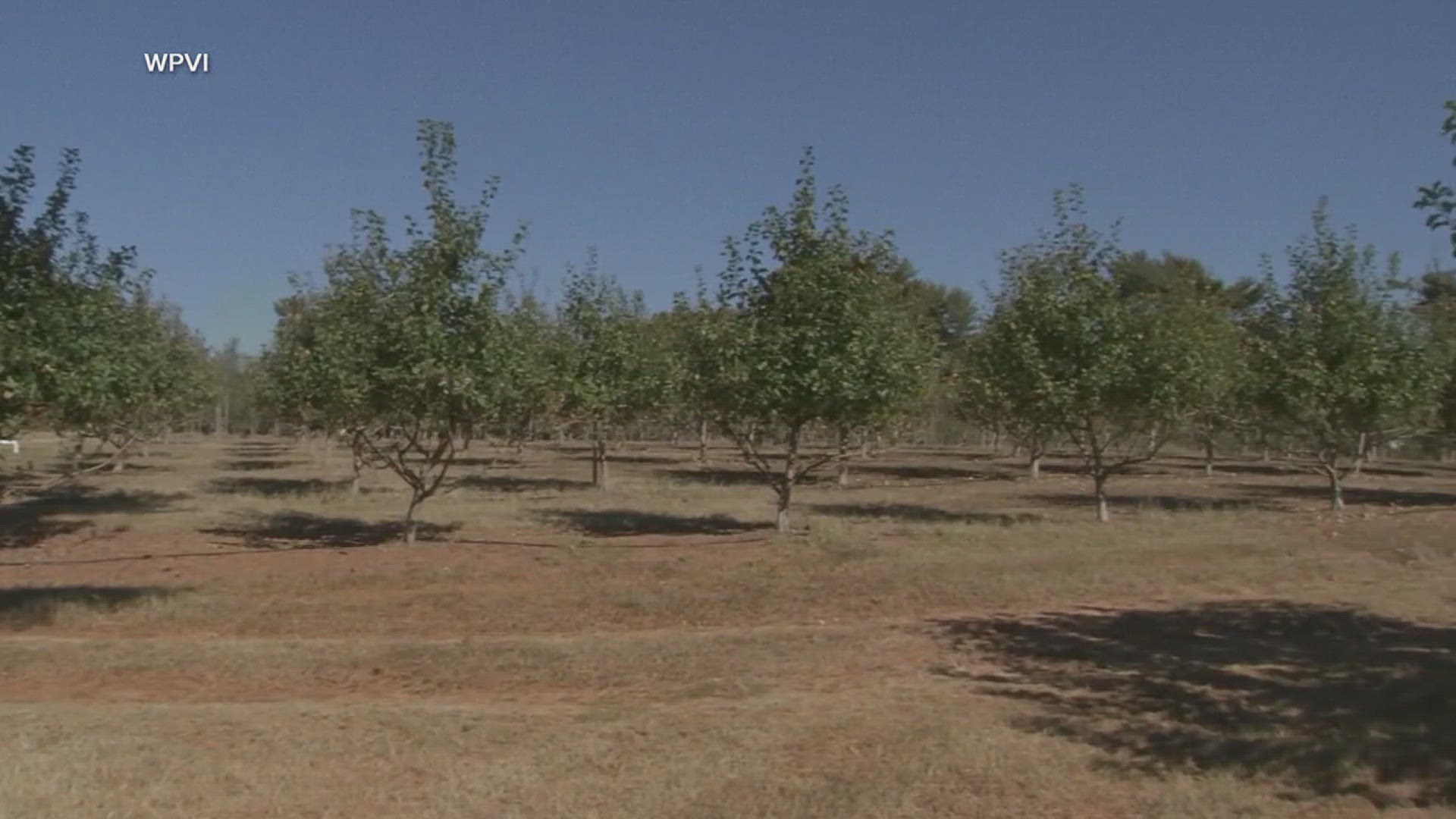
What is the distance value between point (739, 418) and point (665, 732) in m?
12.2

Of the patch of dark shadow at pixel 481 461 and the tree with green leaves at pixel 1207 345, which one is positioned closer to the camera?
the tree with green leaves at pixel 1207 345

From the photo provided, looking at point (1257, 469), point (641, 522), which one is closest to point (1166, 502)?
point (641, 522)

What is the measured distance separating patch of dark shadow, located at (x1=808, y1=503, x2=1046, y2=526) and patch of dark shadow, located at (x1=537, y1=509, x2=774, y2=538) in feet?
10.4

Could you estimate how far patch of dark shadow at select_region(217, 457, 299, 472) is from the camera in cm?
4500

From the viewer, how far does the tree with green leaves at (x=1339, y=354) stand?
84.4ft

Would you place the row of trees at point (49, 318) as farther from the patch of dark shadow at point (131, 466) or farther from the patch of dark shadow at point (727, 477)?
the patch of dark shadow at point (131, 466)

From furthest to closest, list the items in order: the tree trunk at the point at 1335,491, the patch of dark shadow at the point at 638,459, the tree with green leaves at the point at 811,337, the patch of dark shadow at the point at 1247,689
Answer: the patch of dark shadow at the point at 638,459 < the tree trunk at the point at 1335,491 < the tree with green leaves at the point at 811,337 < the patch of dark shadow at the point at 1247,689

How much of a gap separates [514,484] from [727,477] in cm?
761

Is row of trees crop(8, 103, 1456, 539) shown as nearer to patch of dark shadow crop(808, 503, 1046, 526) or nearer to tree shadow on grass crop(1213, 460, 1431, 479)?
patch of dark shadow crop(808, 503, 1046, 526)

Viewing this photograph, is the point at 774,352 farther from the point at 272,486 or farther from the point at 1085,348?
the point at 272,486

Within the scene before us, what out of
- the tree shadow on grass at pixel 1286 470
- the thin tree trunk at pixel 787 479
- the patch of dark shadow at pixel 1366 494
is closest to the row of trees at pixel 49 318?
the thin tree trunk at pixel 787 479

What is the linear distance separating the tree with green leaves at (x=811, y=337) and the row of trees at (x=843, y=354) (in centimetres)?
3

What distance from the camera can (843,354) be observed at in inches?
752

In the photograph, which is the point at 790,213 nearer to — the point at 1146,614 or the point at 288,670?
the point at 1146,614
